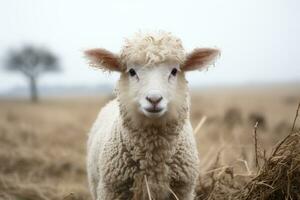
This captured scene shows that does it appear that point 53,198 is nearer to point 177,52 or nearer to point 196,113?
point 177,52

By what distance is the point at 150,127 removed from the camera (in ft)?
13.4

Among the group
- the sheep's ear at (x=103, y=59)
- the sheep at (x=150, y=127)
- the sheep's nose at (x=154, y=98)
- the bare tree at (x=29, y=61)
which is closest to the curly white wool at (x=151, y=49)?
the sheep at (x=150, y=127)

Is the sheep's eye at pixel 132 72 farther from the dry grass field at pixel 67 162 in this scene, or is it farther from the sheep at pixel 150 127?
the dry grass field at pixel 67 162

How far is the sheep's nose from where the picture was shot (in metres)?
3.50

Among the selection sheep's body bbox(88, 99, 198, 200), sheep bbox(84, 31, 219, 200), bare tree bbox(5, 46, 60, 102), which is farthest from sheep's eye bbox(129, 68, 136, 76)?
bare tree bbox(5, 46, 60, 102)

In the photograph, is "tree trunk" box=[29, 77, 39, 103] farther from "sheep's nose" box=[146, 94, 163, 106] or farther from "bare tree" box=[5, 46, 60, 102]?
"sheep's nose" box=[146, 94, 163, 106]

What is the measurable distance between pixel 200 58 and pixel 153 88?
3.05 feet

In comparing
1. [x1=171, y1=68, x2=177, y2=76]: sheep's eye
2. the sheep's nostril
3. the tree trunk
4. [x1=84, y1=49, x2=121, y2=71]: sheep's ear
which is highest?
[x1=84, y1=49, x2=121, y2=71]: sheep's ear

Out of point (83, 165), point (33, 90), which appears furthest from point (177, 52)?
point (33, 90)

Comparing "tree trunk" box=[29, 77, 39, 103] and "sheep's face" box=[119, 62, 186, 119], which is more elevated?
"sheep's face" box=[119, 62, 186, 119]

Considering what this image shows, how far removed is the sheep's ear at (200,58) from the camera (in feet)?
14.0

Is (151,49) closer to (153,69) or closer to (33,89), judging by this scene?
(153,69)

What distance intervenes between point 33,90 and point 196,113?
39956 millimetres

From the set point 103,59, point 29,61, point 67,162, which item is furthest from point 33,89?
point 103,59
